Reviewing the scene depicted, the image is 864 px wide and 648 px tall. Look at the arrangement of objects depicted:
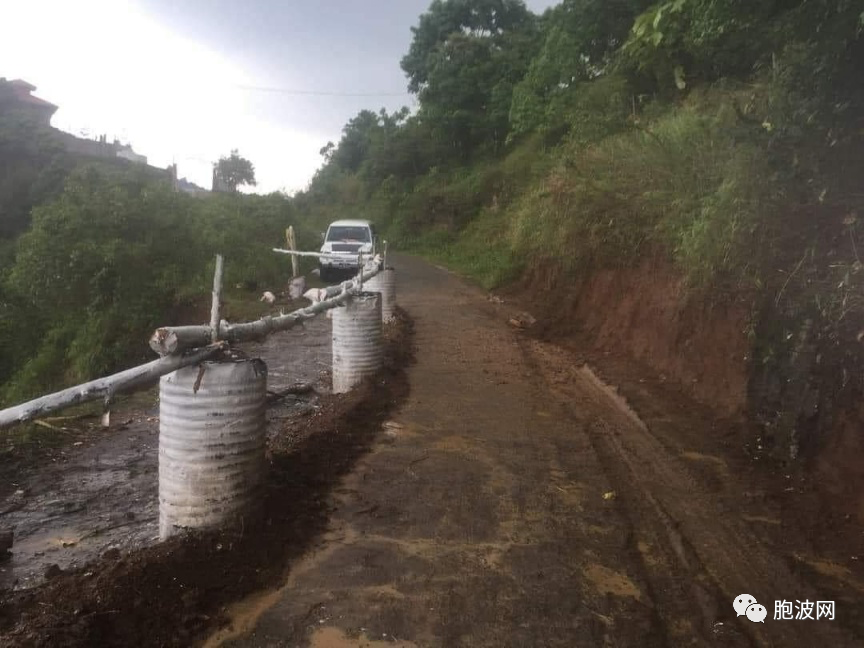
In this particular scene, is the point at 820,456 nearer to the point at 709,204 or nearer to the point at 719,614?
the point at 719,614

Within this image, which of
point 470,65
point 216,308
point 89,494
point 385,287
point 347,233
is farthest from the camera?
point 470,65

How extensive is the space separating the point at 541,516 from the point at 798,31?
4434 mm

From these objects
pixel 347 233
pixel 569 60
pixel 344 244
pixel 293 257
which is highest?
pixel 569 60

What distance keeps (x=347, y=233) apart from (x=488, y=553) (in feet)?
63.1

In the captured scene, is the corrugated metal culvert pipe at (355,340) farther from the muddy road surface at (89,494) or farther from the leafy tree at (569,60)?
the leafy tree at (569,60)

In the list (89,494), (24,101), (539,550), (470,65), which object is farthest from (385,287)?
(24,101)

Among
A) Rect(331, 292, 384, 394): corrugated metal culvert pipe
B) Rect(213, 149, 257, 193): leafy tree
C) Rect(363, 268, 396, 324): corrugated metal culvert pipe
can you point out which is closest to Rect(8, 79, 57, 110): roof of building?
Rect(213, 149, 257, 193): leafy tree

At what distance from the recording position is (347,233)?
22.4m

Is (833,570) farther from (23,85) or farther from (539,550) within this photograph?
(23,85)

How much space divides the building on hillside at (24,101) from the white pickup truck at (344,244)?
19276 millimetres

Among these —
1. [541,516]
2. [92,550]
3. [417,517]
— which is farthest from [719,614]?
[92,550]

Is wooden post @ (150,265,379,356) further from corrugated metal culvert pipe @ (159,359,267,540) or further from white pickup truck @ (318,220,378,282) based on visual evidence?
white pickup truck @ (318,220,378,282)

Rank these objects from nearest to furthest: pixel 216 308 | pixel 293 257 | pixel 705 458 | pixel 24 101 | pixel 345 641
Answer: pixel 345 641
pixel 216 308
pixel 705 458
pixel 293 257
pixel 24 101

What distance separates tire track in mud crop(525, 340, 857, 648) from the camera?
3283 mm
